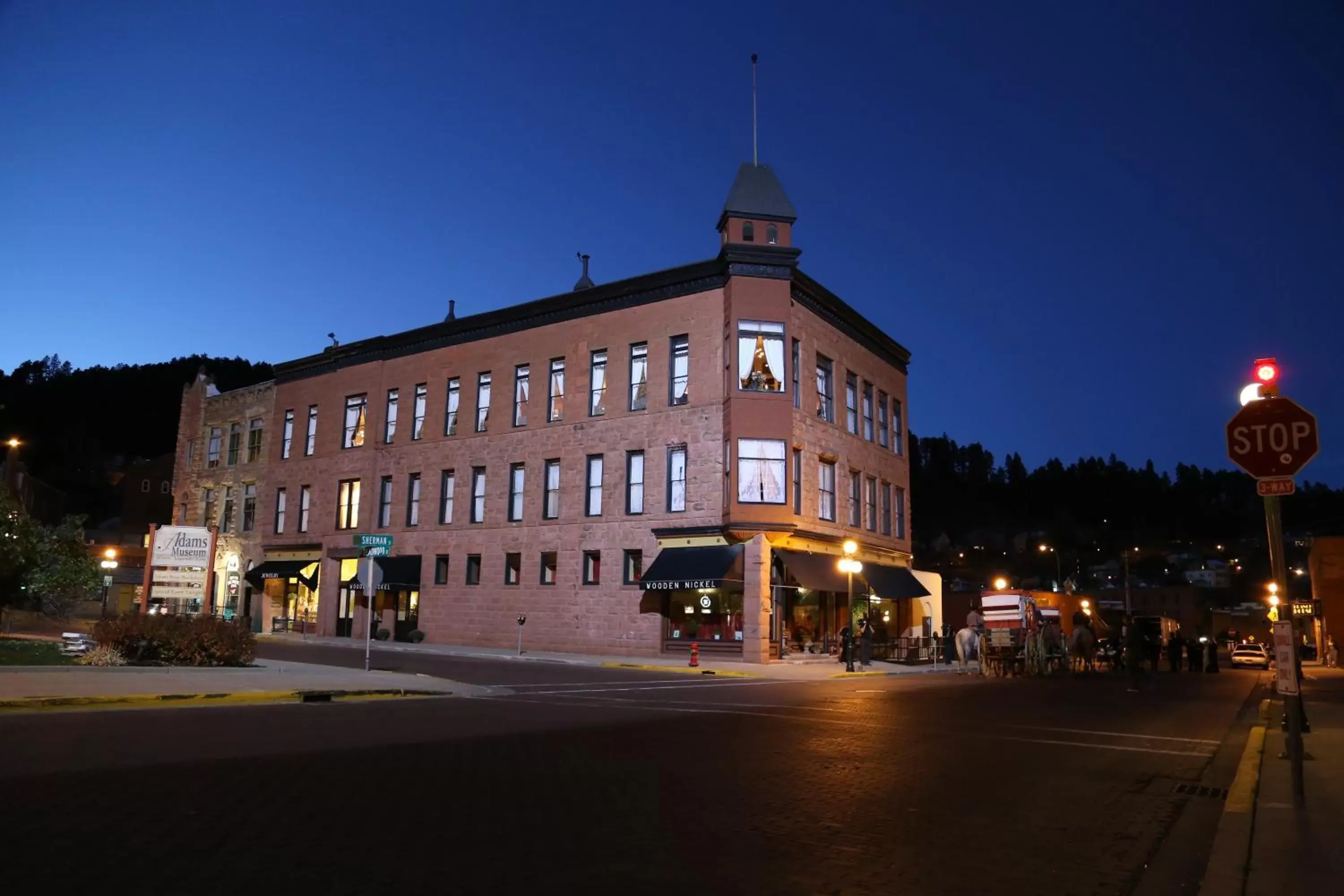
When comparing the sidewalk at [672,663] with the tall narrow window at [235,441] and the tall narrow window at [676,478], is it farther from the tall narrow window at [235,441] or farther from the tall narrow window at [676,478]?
the tall narrow window at [235,441]

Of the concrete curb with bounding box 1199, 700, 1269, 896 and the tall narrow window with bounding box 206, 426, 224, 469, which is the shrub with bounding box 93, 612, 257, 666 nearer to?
the concrete curb with bounding box 1199, 700, 1269, 896

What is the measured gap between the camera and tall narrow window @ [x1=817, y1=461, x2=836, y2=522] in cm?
3678

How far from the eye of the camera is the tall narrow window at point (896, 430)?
44.3 meters

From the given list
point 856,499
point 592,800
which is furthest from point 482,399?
point 592,800

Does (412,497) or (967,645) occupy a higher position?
(412,497)

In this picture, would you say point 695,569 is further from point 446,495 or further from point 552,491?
point 446,495

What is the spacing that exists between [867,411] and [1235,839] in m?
35.7

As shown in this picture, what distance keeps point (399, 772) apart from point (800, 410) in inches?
1081

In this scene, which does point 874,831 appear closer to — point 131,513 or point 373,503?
point 373,503

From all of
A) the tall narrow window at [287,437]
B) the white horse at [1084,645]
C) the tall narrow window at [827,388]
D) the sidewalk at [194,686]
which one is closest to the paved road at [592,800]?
the sidewalk at [194,686]

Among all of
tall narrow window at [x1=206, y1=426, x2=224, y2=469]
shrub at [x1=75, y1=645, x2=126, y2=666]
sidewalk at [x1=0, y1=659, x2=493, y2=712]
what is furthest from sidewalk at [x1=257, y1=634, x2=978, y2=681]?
tall narrow window at [x1=206, y1=426, x2=224, y2=469]

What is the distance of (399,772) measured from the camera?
9.26 metres

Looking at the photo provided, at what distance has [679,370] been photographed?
36156 millimetres

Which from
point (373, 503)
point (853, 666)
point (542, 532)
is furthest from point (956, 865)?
point (373, 503)
